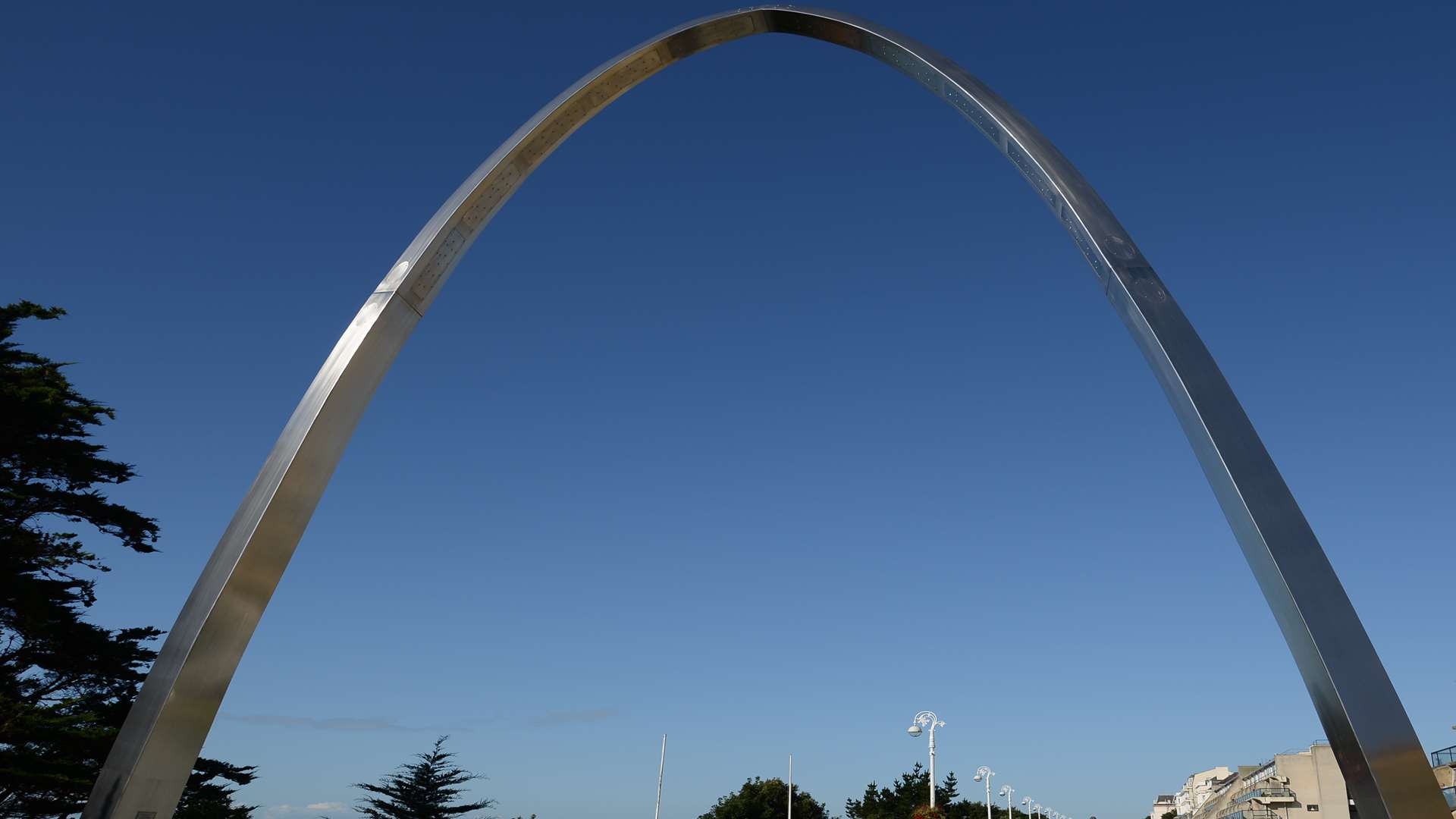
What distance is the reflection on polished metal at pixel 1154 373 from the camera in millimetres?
6309

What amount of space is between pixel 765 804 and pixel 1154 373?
262 ft

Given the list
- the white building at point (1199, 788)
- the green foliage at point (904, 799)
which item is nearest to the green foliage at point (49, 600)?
the green foliage at point (904, 799)

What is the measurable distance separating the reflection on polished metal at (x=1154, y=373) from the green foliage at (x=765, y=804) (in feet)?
249

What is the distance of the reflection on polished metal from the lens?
6.31m

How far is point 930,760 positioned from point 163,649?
30.2 meters

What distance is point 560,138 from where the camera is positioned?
1320cm

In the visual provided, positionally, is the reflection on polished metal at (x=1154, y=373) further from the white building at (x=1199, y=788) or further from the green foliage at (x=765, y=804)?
the white building at (x=1199, y=788)

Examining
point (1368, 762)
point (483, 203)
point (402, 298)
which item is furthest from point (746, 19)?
point (1368, 762)


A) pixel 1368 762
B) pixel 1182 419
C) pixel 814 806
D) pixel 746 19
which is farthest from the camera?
pixel 814 806

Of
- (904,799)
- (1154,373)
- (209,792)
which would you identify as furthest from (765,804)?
(1154,373)

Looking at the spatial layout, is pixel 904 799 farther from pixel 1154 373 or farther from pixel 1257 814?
pixel 1154 373

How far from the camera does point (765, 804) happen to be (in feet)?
266

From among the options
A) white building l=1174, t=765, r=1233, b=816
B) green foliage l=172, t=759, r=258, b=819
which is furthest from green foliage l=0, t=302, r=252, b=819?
white building l=1174, t=765, r=1233, b=816

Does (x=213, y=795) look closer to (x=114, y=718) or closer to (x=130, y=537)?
(x=114, y=718)
